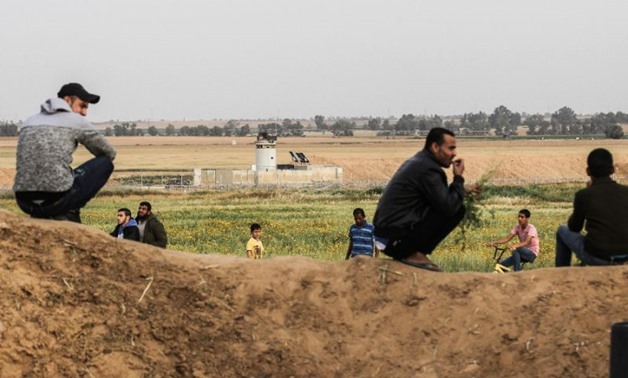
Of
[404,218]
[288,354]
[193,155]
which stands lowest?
[193,155]

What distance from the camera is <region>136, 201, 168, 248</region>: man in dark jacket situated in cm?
1556

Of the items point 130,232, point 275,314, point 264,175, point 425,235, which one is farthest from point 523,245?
point 264,175

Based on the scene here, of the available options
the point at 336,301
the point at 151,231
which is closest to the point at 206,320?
the point at 336,301

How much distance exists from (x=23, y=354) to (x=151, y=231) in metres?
6.68

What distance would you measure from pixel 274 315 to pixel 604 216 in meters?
3.13

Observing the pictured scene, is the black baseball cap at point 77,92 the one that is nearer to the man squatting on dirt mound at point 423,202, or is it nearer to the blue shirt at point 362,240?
the man squatting on dirt mound at point 423,202

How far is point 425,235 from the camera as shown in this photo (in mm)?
9625

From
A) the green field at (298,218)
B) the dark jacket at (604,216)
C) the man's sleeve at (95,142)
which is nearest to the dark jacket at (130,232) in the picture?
the green field at (298,218)

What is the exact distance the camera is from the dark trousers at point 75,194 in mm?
9594

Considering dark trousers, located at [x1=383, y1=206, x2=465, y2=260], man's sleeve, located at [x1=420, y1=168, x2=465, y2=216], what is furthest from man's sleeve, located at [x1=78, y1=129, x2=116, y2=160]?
man's sleeve, located at [x1=420, y1=168, x2=465, y2=216]

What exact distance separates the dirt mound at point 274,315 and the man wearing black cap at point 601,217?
41cm

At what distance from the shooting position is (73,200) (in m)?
9.67

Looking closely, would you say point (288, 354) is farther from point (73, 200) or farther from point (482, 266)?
point (482, 266)

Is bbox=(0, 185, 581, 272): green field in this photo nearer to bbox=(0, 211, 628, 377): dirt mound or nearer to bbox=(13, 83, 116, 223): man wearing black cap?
bbox=(0, 211, 628, 377): dirt mound
